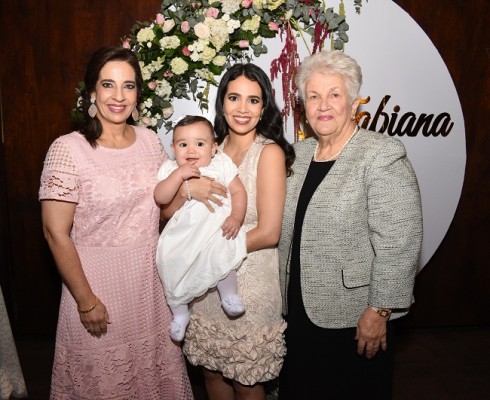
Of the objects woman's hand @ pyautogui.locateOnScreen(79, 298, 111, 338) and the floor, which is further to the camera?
the floor

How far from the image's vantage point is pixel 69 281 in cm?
189

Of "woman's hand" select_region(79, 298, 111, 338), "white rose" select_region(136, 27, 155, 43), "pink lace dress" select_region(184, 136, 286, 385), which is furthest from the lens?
"white rose" select_region(136, 27, 155, 43)

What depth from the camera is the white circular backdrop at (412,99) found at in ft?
9.50

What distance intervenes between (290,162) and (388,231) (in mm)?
539

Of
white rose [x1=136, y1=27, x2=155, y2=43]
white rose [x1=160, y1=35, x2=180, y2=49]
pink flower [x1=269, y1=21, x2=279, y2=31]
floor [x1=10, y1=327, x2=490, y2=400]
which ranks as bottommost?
floor [x1=10, y1=327, x2=490, y2=400]

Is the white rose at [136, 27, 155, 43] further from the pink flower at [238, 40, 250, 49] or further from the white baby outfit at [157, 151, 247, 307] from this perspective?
the white baby outfit at [157, 151, 247, 307]

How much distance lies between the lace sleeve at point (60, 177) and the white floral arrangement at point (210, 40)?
0.87 metres

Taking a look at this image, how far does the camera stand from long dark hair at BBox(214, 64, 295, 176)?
82.8 inches

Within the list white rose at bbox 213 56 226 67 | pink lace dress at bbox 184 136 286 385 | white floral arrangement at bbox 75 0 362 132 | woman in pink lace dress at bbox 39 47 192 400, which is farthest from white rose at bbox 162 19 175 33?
pink lace dress at bbox 184 136 286 385

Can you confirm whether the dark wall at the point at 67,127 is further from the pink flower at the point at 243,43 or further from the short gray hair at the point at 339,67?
the short gray hair at the point at 339,67

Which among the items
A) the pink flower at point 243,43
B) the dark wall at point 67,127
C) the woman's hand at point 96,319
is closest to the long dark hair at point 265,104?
the pink flower at point 243,43

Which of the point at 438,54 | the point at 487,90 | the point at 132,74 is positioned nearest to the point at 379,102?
the point at 438,54

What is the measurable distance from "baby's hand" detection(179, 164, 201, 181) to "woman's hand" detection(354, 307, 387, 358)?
2.81 feet

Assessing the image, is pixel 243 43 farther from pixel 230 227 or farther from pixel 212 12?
pixel 230 227
